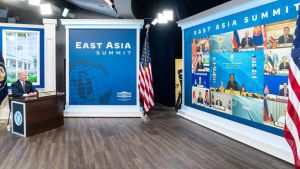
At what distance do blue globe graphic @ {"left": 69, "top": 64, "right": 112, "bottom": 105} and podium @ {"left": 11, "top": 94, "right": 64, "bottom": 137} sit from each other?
1607 millimetres

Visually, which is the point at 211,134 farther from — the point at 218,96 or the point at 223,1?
the point at 223,1

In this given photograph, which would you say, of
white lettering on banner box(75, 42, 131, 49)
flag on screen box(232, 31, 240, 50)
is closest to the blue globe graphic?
white lettering on banner box(75, 42, 131, 49)

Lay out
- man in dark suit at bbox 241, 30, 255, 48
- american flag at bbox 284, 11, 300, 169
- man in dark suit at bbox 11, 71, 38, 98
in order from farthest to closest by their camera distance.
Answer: man in dark suit at bbox 11, 71, 38, 98 < man in dark suit at bbox 241, 30, 255, 48 < american flag at bbox 284, 11, 300, 169

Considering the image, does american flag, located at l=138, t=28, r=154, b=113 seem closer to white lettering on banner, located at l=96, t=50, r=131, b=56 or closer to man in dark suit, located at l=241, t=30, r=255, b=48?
white lettering on banner, located at l=96, t=50, r=131, b=56

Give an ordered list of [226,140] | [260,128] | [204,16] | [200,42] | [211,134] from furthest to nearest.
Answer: [200,42], [204,16], [211,134], [226,140], [260,128]

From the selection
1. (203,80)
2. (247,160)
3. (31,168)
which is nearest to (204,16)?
(203,80)

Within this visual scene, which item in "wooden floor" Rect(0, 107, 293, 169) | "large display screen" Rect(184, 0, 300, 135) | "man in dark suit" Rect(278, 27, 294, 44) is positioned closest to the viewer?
"wooden floor" Rect(0, 107, 293, 169)

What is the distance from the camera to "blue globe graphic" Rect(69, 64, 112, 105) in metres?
8.36

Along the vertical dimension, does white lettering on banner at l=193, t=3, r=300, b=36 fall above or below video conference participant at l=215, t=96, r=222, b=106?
above

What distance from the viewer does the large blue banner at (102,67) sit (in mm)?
8367

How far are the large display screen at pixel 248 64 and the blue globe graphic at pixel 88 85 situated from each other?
2.78 meters

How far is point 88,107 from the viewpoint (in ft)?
27.6

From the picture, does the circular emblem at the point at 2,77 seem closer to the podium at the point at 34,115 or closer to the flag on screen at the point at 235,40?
the podium at the point at 34,115

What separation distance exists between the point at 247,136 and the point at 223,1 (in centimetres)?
296
